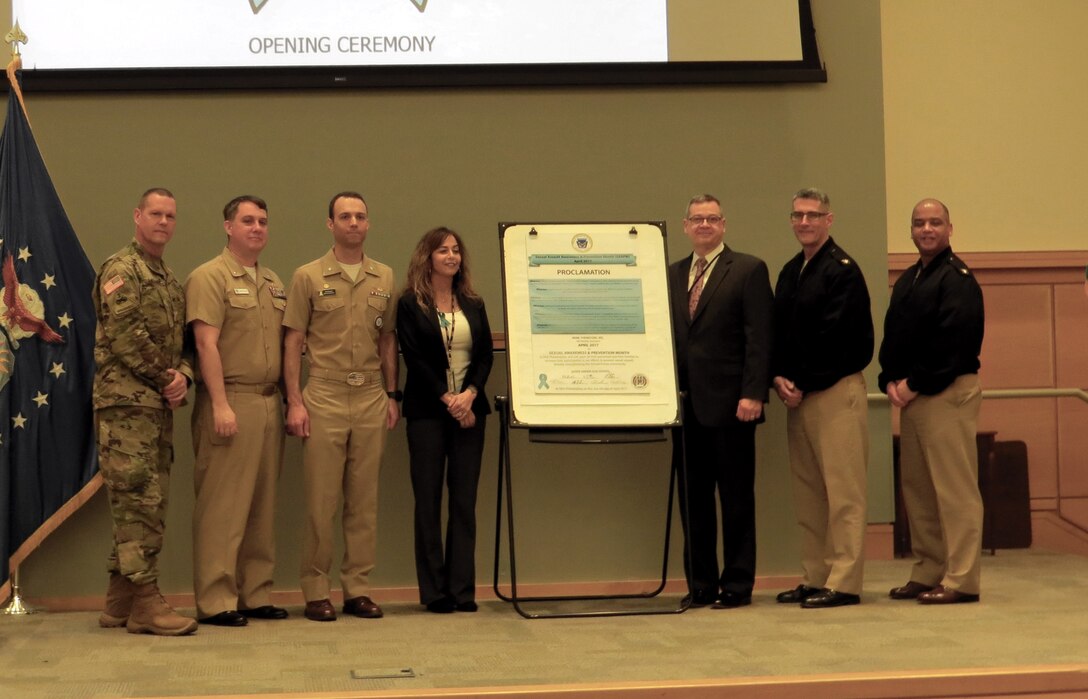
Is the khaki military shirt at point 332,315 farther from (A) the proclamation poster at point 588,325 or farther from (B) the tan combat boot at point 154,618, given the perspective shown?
(B) the tan combat boot at point 154,618

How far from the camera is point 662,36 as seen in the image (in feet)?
17.8

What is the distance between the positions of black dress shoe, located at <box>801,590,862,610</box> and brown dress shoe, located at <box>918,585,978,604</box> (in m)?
0.25

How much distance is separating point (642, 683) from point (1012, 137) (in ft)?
17.0

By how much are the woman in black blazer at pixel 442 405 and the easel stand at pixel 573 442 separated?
140 millimetres

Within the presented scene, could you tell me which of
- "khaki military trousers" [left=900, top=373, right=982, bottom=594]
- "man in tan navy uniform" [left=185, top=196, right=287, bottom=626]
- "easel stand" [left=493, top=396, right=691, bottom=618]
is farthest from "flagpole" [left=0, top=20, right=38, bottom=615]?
"khaki military trousers" [left=900, top=373, right=982, bottom=594]

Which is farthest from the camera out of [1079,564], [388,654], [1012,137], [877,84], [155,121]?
[1012,137]

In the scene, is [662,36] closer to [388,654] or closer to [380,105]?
[380,105]

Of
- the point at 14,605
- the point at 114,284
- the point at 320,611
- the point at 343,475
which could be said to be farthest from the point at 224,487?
the point at 14,605

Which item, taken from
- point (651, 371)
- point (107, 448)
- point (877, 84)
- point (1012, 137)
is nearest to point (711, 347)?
point (651, 371)

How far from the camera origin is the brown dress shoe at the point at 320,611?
4605mm

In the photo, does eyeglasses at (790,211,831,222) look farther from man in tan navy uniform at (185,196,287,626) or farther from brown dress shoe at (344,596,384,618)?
brown dress shoe at (344,596,384,618)

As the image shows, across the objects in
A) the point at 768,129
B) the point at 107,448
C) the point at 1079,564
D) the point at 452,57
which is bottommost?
the point at 1079,564

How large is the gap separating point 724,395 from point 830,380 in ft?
1.31

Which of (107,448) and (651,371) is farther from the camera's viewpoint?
(651,371)
